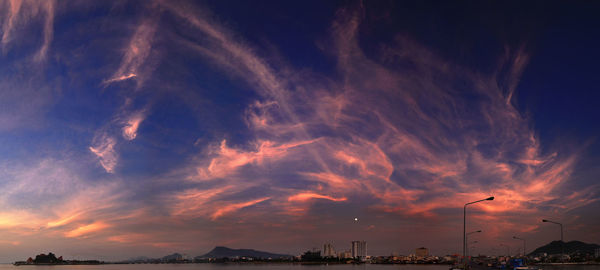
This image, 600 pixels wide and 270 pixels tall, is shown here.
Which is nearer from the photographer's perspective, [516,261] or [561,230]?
[516,261]

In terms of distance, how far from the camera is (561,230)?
100812 millimetres

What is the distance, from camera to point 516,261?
83.1m

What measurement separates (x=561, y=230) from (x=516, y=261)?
26721mm
